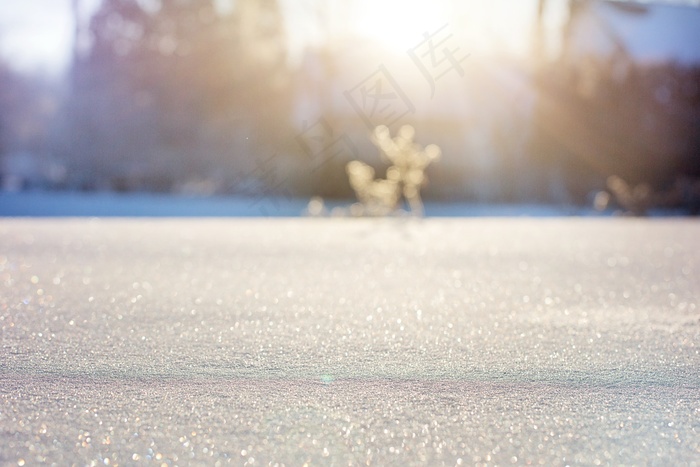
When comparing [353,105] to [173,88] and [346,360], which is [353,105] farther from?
[346,360]

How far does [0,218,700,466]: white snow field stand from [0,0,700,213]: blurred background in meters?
9.54

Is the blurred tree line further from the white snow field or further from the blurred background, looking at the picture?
the white snow field

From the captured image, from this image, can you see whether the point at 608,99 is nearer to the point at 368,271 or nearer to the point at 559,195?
the point at 559,195

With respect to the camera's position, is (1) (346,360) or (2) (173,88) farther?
(2) (173,88)

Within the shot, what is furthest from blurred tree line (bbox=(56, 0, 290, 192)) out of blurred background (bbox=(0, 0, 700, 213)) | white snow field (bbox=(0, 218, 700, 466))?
white snow field (bbox=(0, 218, 700, 466))

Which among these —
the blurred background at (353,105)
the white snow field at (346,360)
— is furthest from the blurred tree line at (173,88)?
the white snow field at (346,360)

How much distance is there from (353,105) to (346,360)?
14.7 metres

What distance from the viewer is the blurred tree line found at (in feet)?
56.6

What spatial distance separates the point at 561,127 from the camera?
1628 centimetres

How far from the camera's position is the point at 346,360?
2869 millimetres

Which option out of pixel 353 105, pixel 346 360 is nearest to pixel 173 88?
pixel 353 105

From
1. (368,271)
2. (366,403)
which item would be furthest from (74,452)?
(368,271)

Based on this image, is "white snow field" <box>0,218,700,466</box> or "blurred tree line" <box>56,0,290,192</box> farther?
"blurred tree line" <box>56,0,290,192</box>

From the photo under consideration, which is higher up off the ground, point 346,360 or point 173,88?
point 173,88
